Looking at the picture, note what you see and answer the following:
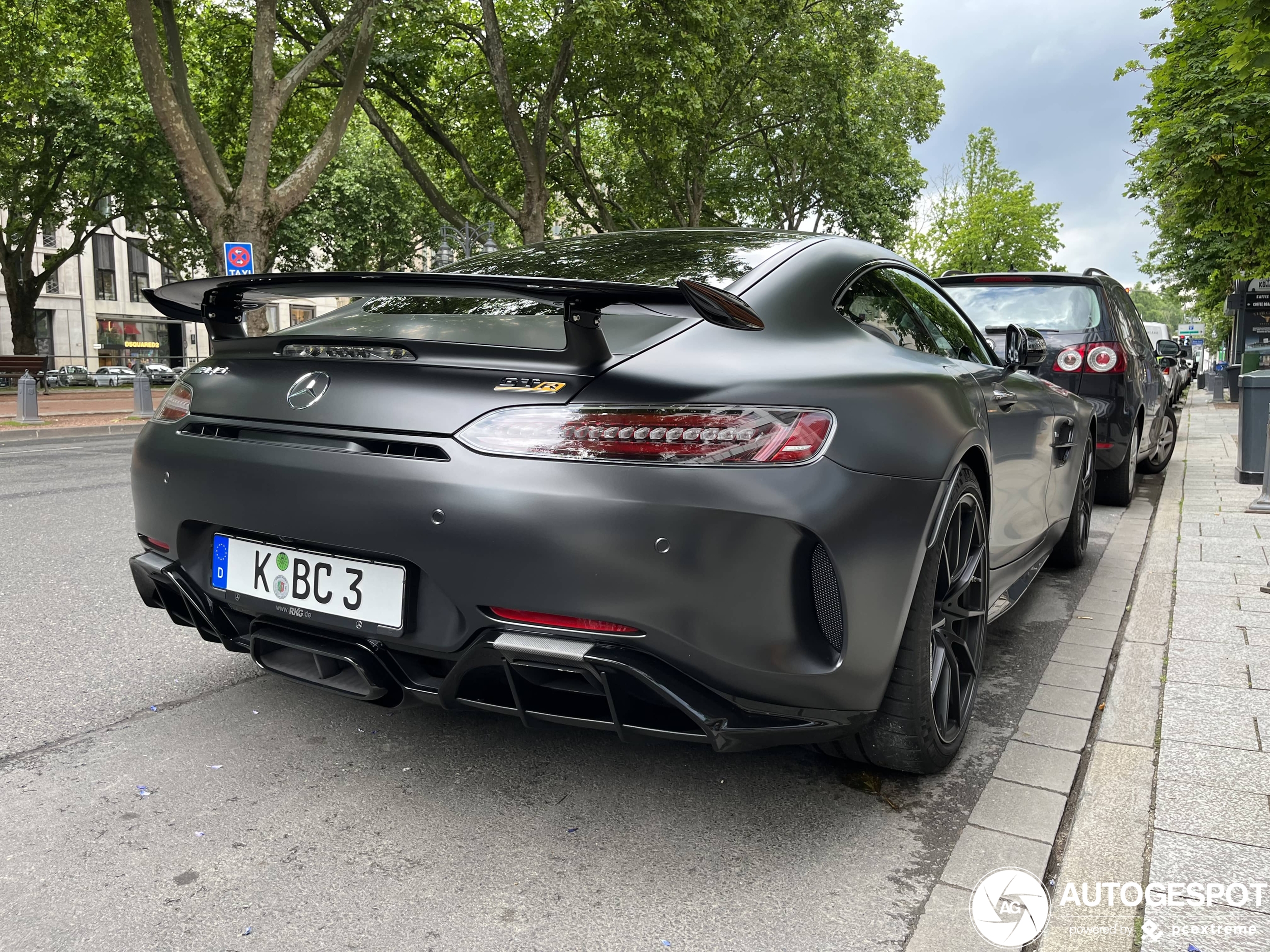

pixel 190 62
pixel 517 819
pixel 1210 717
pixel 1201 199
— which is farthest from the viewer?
pixel 190 62

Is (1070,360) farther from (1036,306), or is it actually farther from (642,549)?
(642,549)

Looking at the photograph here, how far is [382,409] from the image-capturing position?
2.20 metres

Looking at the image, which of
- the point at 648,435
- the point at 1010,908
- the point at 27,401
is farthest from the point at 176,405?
the point at 27,401

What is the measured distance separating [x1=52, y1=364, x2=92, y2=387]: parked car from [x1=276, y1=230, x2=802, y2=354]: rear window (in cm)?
3449

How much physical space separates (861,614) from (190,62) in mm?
21436

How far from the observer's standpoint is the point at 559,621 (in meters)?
2.05

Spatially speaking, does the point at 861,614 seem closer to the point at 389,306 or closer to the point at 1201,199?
the point at 389,306

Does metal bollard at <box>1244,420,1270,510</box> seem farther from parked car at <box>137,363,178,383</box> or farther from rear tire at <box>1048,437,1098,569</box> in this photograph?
parked car at <box>137,363,178,383</box>

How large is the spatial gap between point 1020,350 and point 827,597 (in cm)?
232

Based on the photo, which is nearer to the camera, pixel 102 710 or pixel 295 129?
pixel 102 710

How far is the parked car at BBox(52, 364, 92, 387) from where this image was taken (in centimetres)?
3306

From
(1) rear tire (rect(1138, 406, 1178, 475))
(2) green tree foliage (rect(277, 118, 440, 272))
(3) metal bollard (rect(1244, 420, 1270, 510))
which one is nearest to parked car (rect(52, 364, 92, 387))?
(2) green tree foliage (rect(277, 118, 440, 272))

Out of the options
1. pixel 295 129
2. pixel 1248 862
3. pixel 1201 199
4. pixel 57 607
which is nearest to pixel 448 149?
pixel 295 129

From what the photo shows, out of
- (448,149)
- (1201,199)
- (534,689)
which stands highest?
(448,149)
